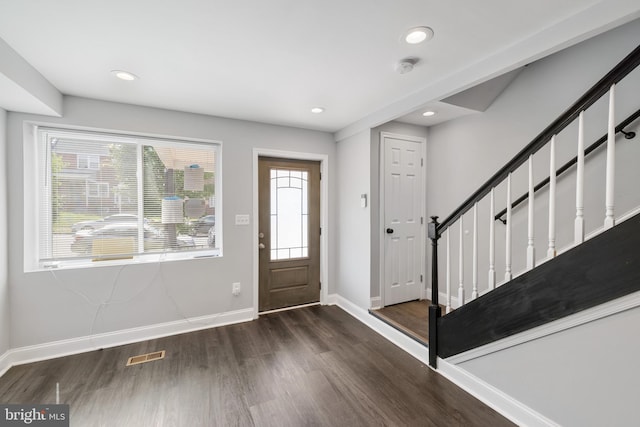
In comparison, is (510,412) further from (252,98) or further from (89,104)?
(89,104)

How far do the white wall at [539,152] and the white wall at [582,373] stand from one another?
109 cm

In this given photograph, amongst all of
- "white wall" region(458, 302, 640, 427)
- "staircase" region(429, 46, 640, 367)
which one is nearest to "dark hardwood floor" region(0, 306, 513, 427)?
"white wall" region(458, 302, 640, 427)

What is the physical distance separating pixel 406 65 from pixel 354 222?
197cm

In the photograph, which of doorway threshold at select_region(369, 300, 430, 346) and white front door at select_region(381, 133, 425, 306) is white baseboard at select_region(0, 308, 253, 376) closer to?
doorway threshold at select_region(369, 300, 430, 346)

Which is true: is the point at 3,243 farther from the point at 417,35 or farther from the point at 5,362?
the point at 417,35

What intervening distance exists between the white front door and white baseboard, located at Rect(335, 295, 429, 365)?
14.0 inches

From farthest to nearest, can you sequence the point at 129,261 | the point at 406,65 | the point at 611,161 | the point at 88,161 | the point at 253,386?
the point at 129,261, the point at 88,161, the point at 253,386, the point at 406,65, the point at 611,161

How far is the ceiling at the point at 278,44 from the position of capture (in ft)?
4.66

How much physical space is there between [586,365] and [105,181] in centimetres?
409

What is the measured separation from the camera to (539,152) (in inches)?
96.6

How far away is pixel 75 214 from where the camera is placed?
8.64 ft

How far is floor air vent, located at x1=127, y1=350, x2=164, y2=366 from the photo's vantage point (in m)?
2.42

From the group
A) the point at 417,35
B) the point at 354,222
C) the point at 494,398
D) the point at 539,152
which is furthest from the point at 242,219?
the point at 539,152

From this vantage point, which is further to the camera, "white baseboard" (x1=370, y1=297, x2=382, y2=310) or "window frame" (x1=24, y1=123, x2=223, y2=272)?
"white baseboard" (x1=370, y1=297, x2=382, y2=310)
